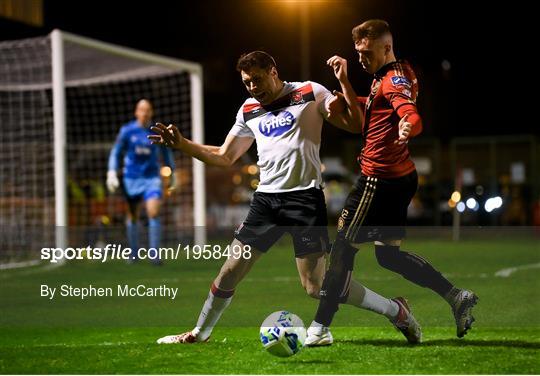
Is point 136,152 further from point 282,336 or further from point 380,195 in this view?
point 282,336

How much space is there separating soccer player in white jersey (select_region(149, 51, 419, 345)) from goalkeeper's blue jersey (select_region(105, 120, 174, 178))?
658 centimetres

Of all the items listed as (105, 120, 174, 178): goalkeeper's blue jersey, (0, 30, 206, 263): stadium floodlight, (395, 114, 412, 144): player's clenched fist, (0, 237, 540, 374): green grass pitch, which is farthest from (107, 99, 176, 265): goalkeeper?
(395, 114, 412, 144): player's clenched fist

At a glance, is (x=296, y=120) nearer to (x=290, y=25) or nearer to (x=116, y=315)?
(x=116, y=315)

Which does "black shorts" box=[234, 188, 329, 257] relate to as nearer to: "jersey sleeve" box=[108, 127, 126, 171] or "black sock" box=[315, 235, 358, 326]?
"black sock" box=[315, 235, 358, 326]

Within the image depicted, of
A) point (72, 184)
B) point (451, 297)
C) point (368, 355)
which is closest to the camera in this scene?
point (368, 355)

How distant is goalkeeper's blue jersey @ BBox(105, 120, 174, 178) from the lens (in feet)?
41.1

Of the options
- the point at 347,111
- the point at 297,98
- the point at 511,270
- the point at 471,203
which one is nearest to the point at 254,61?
the point at 297,98

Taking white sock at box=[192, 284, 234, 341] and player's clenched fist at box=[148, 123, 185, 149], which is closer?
player's clenched fist at box=[148, 123, 185, 149]

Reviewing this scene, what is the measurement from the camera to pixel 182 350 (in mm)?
5898

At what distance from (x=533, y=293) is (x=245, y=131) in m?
4.07

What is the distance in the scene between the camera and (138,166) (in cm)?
1266

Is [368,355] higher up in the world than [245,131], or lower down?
lower down

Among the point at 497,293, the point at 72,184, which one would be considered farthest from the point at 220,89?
the point at 497,293

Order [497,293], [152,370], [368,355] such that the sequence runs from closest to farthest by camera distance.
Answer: [152,370] < [368,355] < [497,293]
